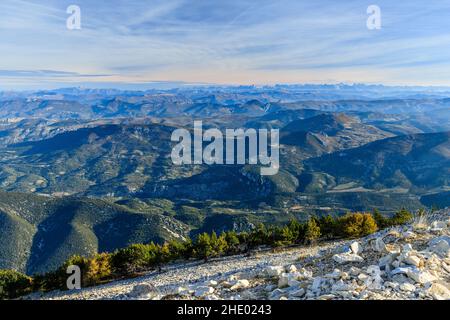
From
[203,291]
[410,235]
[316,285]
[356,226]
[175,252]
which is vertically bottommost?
[175,252]

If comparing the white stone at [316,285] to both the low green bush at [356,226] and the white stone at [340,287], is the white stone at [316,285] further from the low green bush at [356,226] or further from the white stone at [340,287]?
the low green bush at [356,226]

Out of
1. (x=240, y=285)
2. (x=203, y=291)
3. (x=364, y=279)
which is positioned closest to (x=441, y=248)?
(x=364, y=279)

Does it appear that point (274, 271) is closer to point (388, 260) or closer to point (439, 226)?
point (388, 260)

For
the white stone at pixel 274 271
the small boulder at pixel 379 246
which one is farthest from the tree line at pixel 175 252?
the small boulder at pixel 379 246

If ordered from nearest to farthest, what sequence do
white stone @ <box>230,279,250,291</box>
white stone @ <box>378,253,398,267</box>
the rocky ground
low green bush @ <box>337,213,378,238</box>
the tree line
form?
the rocky ground → white stone @ <box>378,253,398,267</box> → white stone @ <box>230,279,250,291</box> → the tree line → low green bush @ <box>337,213,378,238</box>

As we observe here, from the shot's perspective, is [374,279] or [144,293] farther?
[144,293]

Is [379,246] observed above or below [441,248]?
below

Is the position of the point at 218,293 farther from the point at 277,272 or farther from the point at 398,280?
the point at 398,280

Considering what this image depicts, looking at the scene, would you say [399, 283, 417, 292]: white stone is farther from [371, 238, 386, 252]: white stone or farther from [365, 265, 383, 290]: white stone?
[371, 238, 386, 252]: white stone

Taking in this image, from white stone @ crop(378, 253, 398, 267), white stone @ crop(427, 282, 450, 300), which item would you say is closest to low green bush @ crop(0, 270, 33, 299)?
white stone @ crop(378, 253, 398, 267)

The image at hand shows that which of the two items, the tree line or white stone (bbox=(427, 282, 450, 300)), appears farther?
the tree line
